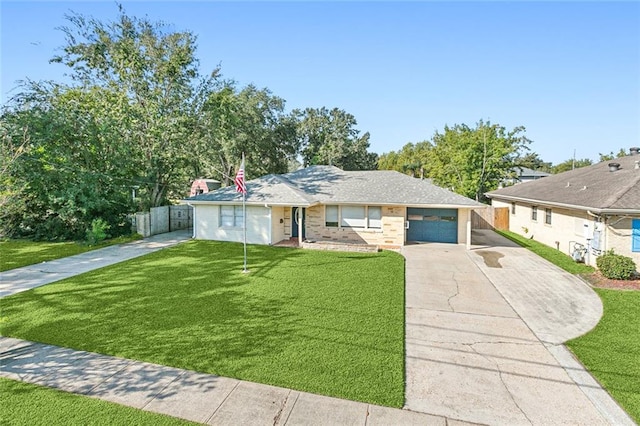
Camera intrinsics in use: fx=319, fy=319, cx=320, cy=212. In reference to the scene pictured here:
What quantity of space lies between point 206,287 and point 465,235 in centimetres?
1244

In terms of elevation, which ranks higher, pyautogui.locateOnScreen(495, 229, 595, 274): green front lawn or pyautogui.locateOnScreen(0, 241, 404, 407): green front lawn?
pyautogui.locateOnScreen(495, 229, 595, 274): green front lawn

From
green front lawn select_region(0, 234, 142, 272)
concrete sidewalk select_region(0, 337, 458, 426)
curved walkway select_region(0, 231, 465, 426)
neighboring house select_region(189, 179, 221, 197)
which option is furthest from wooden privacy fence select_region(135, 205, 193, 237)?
neighboring house select_region(189, 179, 221, 197)

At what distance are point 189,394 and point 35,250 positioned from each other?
14.2 m

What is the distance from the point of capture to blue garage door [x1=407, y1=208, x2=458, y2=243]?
1599cm

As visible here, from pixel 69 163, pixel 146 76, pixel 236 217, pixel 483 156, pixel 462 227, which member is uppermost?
pixel 146 76

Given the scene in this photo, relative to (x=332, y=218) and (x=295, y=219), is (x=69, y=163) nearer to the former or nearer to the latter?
(x=295, y=219)

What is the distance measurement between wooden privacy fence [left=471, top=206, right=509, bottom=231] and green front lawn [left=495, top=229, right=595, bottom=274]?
232cm

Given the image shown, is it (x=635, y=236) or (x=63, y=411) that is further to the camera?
(x=635, y=236)

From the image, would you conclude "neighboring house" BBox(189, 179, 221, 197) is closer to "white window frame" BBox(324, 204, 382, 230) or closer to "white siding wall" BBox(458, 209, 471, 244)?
"white window frame" BBox(324, 204, 382, 230)

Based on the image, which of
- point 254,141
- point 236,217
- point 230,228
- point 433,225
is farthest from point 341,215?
point 254,141

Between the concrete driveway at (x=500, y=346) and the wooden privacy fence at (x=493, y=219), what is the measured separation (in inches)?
412

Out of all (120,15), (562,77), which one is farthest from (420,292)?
(120,15)

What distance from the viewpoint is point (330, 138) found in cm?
3747

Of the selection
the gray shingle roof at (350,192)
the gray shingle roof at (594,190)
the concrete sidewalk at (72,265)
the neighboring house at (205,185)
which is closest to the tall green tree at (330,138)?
the neighboring house at (205,185)
